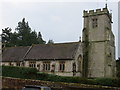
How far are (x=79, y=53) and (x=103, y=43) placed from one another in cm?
514

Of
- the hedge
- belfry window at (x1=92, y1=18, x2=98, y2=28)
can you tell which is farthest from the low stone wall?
belfry window at (x1=92, y1=18, x2=98, y2=28)

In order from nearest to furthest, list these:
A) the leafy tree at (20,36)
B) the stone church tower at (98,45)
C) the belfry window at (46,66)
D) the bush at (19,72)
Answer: the bush at (19,72) < the belfry window at (46,66) < the stone church tower at (98,45) < the leafy tree at (20,36)

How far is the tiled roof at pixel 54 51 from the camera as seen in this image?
42.6 m

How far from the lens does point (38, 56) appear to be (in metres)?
44.8

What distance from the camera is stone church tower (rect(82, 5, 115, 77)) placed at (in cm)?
4403

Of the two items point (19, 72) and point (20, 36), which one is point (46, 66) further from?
point (20, 36)

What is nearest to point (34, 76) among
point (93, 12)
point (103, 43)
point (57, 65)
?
point (57, 65)

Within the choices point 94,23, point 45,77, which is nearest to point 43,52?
point 94,23

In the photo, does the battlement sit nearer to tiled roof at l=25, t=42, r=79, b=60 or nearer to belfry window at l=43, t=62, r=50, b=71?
tiled roof at l=25, t=42, r=79, b=60

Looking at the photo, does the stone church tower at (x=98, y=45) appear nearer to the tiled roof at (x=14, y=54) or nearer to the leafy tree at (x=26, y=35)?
the tiled roof at (x=14, y=54)

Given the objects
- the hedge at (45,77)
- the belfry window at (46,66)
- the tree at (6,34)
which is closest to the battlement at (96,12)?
the belfry window at (46,66)

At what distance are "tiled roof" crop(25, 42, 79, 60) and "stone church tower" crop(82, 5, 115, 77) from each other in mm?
3880

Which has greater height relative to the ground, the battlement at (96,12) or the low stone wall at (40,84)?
the battlement at (96,12)

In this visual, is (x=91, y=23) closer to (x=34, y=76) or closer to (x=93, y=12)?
(x=93, y=12)
